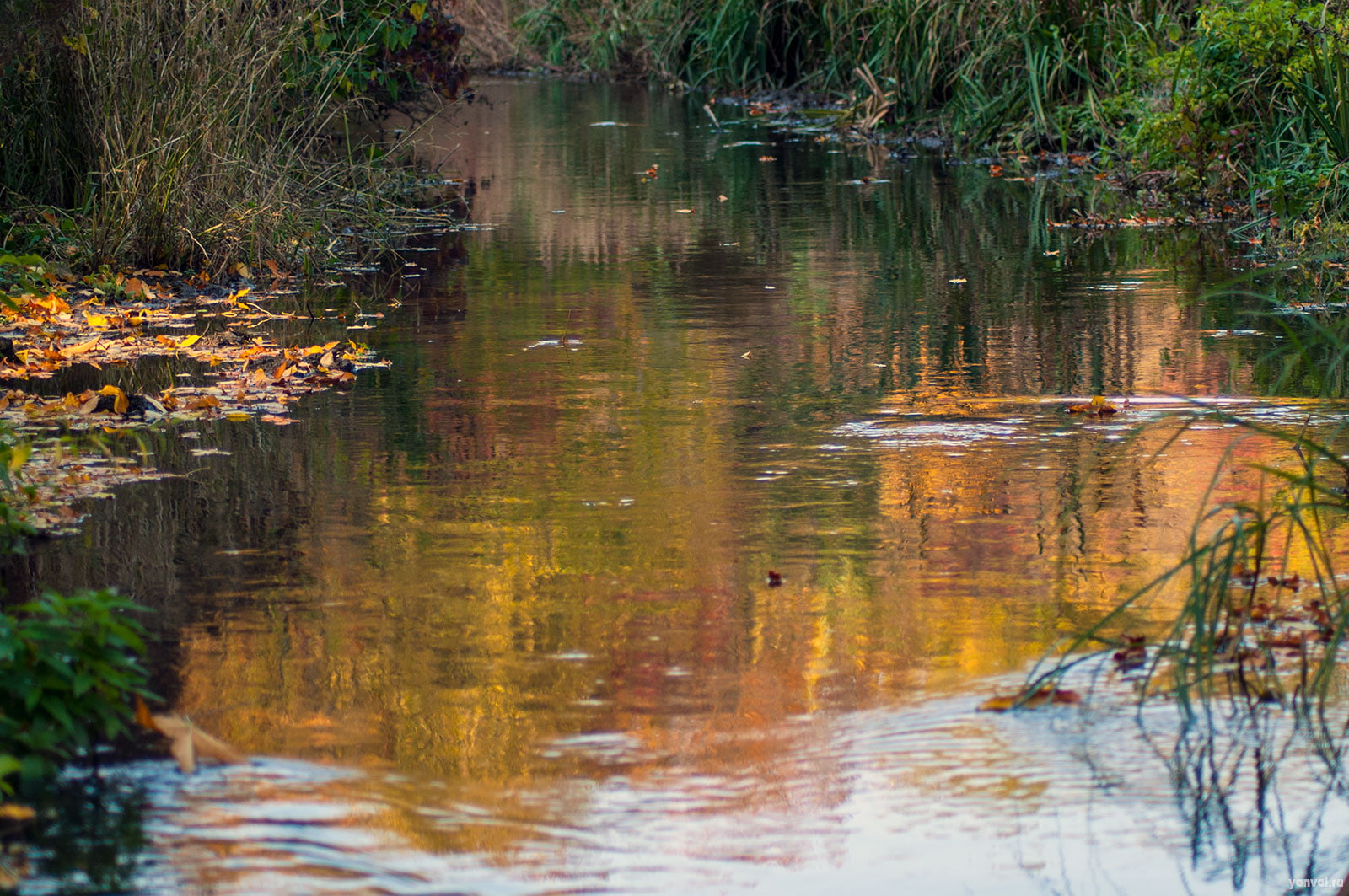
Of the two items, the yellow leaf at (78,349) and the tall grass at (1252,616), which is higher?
the yellow leaf at (78,349)

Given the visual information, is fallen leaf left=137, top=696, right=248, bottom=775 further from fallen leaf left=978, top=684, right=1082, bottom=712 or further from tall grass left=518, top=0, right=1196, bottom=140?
tall grass left=518, top=0, right=1196, bottom=140

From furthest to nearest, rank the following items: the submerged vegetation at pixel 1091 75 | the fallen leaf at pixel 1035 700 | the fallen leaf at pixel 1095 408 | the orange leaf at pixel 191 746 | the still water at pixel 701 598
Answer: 1. the submerged vegetation at pixel 1091 75
2. the fallen leaf at pixel 1095 408
3. the fallen leaf at pixel 1035 700
4. the orange leaf at pixel 191 746
5. the still water at pixel 701 598

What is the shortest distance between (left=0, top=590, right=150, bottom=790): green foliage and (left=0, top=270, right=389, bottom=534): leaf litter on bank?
1.16 m

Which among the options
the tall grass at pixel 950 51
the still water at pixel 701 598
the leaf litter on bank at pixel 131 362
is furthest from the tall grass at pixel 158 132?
the tall grass at pixel 950 51

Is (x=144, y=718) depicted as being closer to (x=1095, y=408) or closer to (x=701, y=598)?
(x=701, y=598)

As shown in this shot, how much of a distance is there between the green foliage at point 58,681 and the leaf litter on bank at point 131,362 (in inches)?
45.8

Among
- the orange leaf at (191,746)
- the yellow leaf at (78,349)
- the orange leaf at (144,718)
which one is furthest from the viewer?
the yellow leaf at (78,349)

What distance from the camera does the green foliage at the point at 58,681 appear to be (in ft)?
11.9

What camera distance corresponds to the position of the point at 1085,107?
16031 mm

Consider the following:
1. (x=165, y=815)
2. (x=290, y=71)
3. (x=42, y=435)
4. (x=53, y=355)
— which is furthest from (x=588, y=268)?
(x=165, y=815)

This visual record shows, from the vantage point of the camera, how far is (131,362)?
26.4 feet

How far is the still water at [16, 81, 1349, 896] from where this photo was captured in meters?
3.50

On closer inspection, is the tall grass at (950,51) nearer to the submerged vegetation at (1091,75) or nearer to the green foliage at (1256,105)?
the submerged vegetation at (1091,75)

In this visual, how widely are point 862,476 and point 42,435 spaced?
292cm
